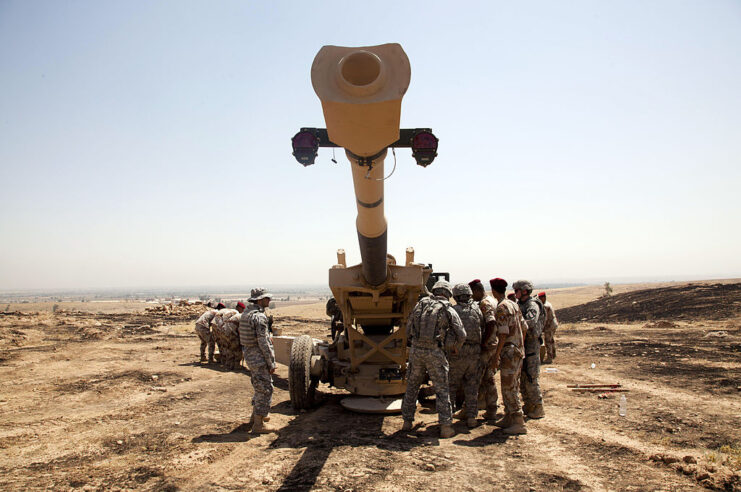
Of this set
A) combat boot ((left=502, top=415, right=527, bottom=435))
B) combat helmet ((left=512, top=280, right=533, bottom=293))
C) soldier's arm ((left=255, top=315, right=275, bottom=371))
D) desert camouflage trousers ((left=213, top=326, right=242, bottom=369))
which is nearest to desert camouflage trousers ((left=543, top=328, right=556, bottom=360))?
combat helmet ((left=512, top=280, right=533, bottom=293))

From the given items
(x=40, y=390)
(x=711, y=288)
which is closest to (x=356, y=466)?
(x=40, y=390)

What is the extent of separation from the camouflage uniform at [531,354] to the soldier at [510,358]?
0.33 metres

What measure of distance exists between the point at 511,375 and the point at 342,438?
2.09 metres

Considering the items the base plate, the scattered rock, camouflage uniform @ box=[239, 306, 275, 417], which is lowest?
the base plate

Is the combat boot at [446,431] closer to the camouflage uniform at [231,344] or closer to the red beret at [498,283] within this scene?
the red beret at [498,283]

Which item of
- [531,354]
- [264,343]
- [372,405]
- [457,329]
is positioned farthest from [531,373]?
[264,343]

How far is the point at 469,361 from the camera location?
17.6 ft

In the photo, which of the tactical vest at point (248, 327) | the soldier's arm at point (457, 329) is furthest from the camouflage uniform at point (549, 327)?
the tactical vest at point (248, 327)

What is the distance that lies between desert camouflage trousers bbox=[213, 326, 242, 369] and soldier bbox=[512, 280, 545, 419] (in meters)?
6.04

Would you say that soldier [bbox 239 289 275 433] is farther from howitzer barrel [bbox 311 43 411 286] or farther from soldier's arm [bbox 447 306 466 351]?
howitzer barrel [bbox 311 43 411 286]

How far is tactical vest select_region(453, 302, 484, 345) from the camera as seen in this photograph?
530cm

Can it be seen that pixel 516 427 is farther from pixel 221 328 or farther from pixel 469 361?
pixel 221 328

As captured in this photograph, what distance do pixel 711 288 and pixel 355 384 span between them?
2116cm

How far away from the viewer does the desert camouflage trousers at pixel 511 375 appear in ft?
16.5
